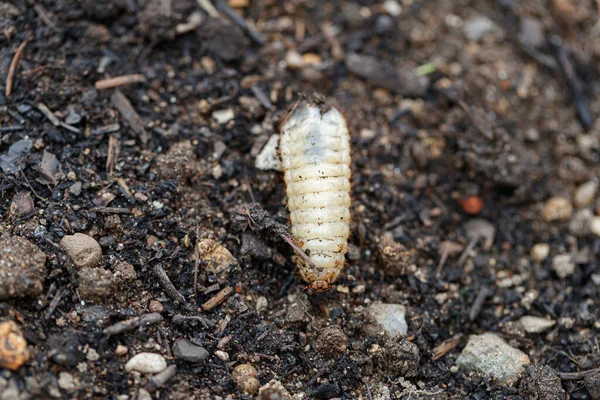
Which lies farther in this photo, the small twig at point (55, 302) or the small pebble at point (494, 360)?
the small pebble at point (494, 360)

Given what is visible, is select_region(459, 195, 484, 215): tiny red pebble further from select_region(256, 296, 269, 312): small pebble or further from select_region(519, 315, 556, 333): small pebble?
select_region(256, 296, 269, 312): small pebble

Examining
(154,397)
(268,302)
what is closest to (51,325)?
(154,397)

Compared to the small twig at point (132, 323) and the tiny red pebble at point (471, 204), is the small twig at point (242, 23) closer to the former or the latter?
the tiny red pebble at point (471, 204)

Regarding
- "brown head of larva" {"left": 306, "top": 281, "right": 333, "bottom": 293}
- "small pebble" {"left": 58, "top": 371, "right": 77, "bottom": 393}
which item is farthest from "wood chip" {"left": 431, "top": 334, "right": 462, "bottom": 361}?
"small pebble" {"left": 58, "top": 371, "right": 77, "bottom": 393}

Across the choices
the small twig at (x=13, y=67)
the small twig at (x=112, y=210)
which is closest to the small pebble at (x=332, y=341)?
the small twig at (x=112, y=210)

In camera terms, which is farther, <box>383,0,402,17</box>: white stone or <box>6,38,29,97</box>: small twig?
<box>383,0,402,17</box>: white stone

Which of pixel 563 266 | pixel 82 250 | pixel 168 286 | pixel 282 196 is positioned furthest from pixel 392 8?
pixel 82 250

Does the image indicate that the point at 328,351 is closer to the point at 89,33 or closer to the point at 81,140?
the point at 81,140
